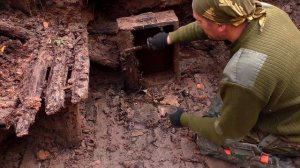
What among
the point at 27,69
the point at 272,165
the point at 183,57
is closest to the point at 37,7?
the point at 27,69

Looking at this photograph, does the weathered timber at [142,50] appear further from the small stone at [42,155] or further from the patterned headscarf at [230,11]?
the patterned headscarf at [230,11]

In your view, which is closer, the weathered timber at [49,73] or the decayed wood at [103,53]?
the weathered timber at [49,73]

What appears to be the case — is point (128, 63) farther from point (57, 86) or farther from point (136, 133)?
point (57, 86)

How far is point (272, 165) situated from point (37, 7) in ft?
7.14

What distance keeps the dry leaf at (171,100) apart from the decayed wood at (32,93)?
1.05m

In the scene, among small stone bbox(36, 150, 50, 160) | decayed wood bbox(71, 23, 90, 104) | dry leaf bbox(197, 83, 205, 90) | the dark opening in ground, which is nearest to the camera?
decayed wood bbox(71, 23, 90, 104)

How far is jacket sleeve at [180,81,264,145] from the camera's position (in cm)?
192

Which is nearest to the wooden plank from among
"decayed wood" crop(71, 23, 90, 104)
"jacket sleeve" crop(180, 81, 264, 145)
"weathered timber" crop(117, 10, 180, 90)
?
"weathered timber" crop(117, 10, 180, 90)

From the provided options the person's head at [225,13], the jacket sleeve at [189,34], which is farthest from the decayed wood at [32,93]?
the person's head at [225,13]

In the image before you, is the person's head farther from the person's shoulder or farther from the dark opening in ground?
the dark opening in ground

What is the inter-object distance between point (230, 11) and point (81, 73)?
1.19 metres

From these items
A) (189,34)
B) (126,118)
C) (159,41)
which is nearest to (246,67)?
(189,34)

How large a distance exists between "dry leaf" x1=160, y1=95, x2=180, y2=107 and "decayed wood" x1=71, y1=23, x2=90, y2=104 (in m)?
0.85

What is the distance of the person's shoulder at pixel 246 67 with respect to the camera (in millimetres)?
1856
